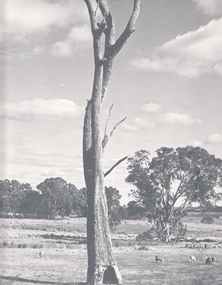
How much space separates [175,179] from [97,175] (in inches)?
798

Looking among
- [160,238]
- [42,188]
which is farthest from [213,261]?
[42,188]

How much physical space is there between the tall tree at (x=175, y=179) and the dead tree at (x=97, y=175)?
19.3 m

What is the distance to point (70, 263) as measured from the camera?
13891 mm

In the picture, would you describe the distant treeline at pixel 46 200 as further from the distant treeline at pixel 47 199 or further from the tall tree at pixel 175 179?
the tall tree at pixel 175 179

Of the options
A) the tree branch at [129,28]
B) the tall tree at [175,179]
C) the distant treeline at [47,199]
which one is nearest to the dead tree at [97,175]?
the tree branch at [129,28]

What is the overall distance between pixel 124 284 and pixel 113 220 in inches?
886

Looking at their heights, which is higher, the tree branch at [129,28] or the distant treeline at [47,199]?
the tree branch at [129,28]

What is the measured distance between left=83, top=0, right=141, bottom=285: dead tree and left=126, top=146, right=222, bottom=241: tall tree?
759 inches

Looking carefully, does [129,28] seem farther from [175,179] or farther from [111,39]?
[175,179]

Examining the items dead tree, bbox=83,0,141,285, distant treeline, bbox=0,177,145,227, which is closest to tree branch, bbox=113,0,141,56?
dead tree, bbox=83,0,141,285

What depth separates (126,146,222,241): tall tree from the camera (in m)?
28.8

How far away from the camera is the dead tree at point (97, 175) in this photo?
32.0ft

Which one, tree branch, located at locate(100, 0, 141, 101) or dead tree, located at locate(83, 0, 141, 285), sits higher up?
tree branch, located at locate(100, 0, 141, 101)

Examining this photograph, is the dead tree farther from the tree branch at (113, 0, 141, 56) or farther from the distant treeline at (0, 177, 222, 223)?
the distant treeline at (0, 177, 222, 223)
